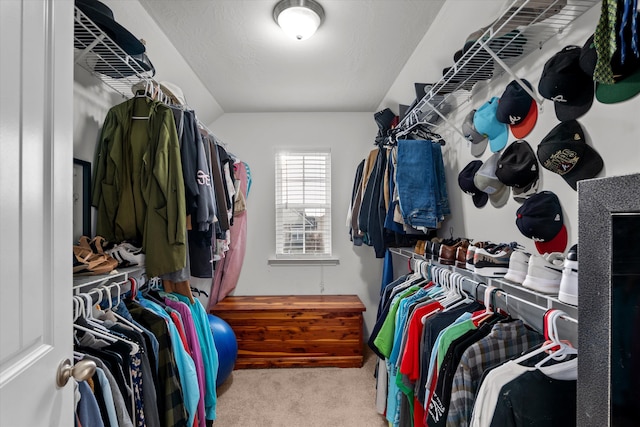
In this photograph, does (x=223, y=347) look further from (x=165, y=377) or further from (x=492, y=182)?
(x=492, y=182)

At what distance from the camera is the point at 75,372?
2.23ft

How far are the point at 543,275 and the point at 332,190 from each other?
2.65m

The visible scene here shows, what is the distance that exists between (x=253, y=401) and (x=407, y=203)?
1788 mm

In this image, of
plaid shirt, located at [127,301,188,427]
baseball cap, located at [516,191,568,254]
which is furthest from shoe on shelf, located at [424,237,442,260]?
plaid shirt, located at [127,301,188,427]

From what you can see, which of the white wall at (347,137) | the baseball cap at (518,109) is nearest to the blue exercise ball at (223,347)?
the white wall at (347,137)

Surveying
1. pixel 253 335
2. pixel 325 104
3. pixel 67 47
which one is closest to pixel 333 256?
pixel 253 335

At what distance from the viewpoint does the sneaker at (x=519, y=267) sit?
114 centimetres

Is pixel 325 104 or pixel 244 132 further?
pixel 244 132

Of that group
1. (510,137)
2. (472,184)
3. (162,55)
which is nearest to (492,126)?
(510,137)

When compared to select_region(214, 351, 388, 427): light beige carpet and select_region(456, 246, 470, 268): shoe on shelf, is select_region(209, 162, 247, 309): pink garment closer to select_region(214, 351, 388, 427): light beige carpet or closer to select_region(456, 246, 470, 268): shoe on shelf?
select_region(214, 351, 388, 427): light beige carpet

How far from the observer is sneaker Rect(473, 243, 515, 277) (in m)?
1.29

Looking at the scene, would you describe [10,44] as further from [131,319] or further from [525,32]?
[525,32]

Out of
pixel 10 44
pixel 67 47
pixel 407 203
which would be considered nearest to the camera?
pixel 10 44

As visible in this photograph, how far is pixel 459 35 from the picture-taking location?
1.77 m
